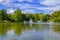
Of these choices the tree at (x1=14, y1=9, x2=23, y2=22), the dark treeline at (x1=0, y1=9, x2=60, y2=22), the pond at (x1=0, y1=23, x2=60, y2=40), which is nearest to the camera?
the pond at (x1=0, y1=23, x2=60, y2=40)

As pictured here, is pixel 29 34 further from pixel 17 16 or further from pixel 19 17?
pixel 17 16

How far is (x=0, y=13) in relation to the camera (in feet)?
191

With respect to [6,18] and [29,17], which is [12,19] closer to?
[6,18]

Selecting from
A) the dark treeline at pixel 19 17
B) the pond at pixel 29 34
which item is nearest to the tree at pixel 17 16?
the dark treeline at pixel 19 17

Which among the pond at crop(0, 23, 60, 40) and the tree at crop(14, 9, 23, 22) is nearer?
the pond at crop(0, 23, 60, 40)

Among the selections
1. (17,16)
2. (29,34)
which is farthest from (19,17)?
(29,34)

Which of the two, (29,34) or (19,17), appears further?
(19,17)

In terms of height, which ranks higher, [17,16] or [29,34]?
[17,16]

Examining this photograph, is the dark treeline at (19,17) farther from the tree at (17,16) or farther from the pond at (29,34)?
the pond at (29,34)

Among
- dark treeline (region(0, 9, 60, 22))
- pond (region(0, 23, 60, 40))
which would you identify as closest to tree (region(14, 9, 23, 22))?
dark treeline (region(0, 9, 60, 22))

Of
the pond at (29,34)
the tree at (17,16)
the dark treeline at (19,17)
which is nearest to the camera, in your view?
the pond at (29,34)

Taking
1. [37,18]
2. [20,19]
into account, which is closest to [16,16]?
[20,19]

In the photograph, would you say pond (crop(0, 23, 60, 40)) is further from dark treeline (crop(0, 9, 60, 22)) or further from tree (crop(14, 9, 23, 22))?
tree (crop(14, 9, 23, 22))

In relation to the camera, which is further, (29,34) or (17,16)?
(17,16)
